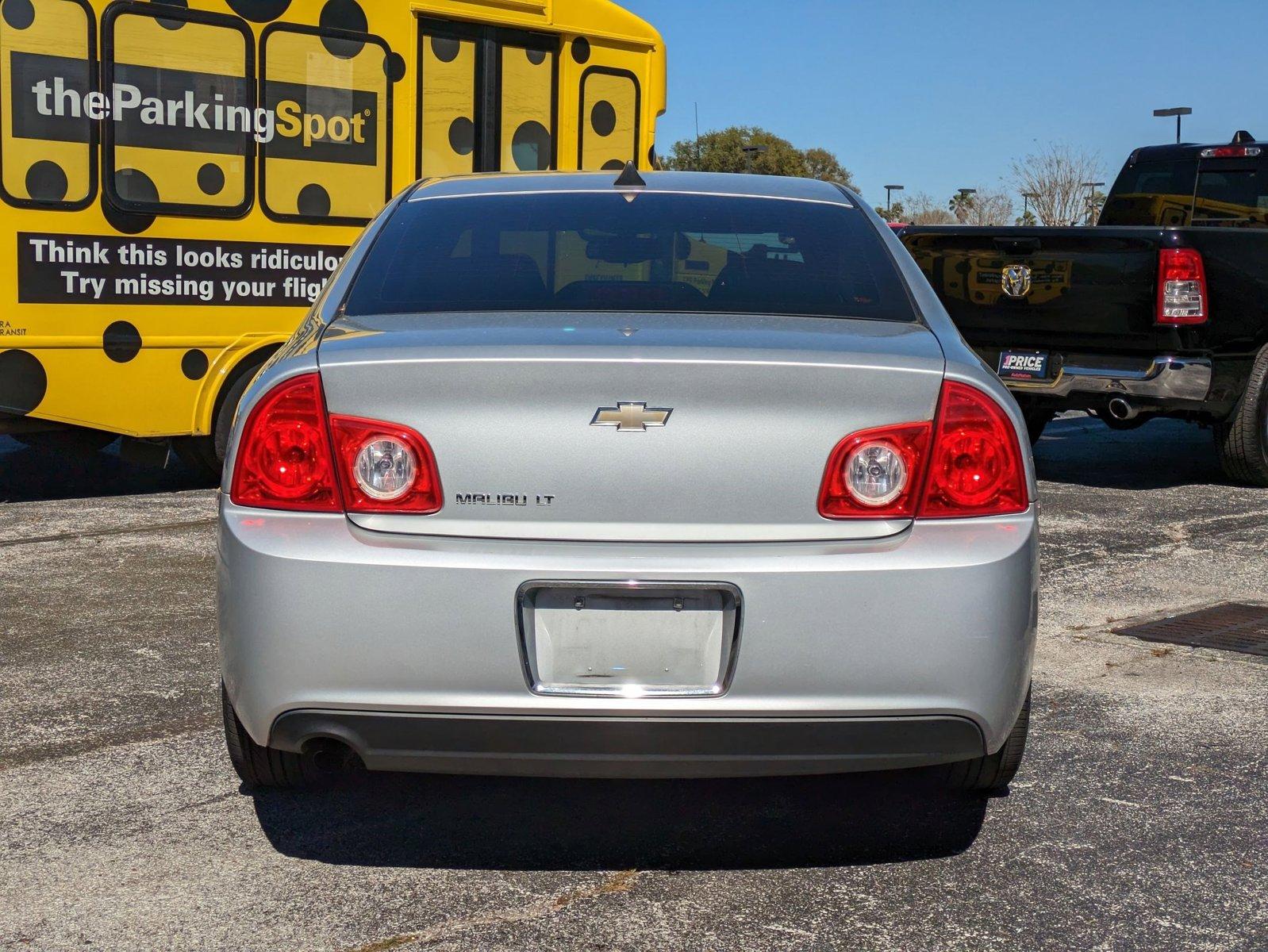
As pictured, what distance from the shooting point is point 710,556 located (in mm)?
3037

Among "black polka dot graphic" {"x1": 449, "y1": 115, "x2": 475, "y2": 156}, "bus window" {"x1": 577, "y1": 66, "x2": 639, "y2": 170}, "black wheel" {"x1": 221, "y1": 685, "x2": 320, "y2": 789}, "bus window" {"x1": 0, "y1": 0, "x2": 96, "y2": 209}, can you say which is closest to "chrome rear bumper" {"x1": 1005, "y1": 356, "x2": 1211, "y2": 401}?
"bus window" {"x1": 577, "y1": 66, "x2": 639, "y2": 170}

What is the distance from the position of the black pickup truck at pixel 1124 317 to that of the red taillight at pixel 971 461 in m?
6.07

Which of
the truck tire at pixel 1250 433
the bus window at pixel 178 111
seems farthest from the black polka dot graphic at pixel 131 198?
the truck tire at pixel 1250 433

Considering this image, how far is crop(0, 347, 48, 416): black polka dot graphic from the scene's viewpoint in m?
7.79

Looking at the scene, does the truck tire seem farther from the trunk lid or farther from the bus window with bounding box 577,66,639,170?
the trunk lid

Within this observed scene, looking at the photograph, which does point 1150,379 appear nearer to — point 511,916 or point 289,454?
point 511,916

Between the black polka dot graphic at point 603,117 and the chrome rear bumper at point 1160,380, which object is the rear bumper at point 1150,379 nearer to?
the chrome rear bumper at point 1160,380

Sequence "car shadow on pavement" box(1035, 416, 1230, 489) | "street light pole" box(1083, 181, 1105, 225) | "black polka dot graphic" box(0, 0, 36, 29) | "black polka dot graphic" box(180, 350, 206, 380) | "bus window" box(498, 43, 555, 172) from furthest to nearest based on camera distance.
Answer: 1. "street light pole" box(1083, 181, 1105, 225)
2. "car shadow on pavement" box(1035, 416, 1230, 489)
3. "bus window" box(498, 43, 555, 172)
4. "black polka dot graphic" box(180, 350, 206, 380)
5. "black polka dot graphic" box(0, 0, 36, 29)

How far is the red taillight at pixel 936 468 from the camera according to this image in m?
3.11

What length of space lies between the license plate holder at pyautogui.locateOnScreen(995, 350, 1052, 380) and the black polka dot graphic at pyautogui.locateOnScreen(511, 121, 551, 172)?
10.2ft

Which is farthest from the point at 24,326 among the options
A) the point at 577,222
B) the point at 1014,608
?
the point at 1014,608

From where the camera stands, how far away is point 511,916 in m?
3.22

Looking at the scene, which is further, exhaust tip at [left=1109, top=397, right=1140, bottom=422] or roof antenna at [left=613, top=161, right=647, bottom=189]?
exhaust tip at [left=1109, top=397, right=1140, bottom=422]

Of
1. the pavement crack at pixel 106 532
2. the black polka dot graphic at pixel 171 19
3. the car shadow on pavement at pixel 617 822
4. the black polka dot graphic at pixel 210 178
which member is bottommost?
the pavement crack at pixel 106 532
